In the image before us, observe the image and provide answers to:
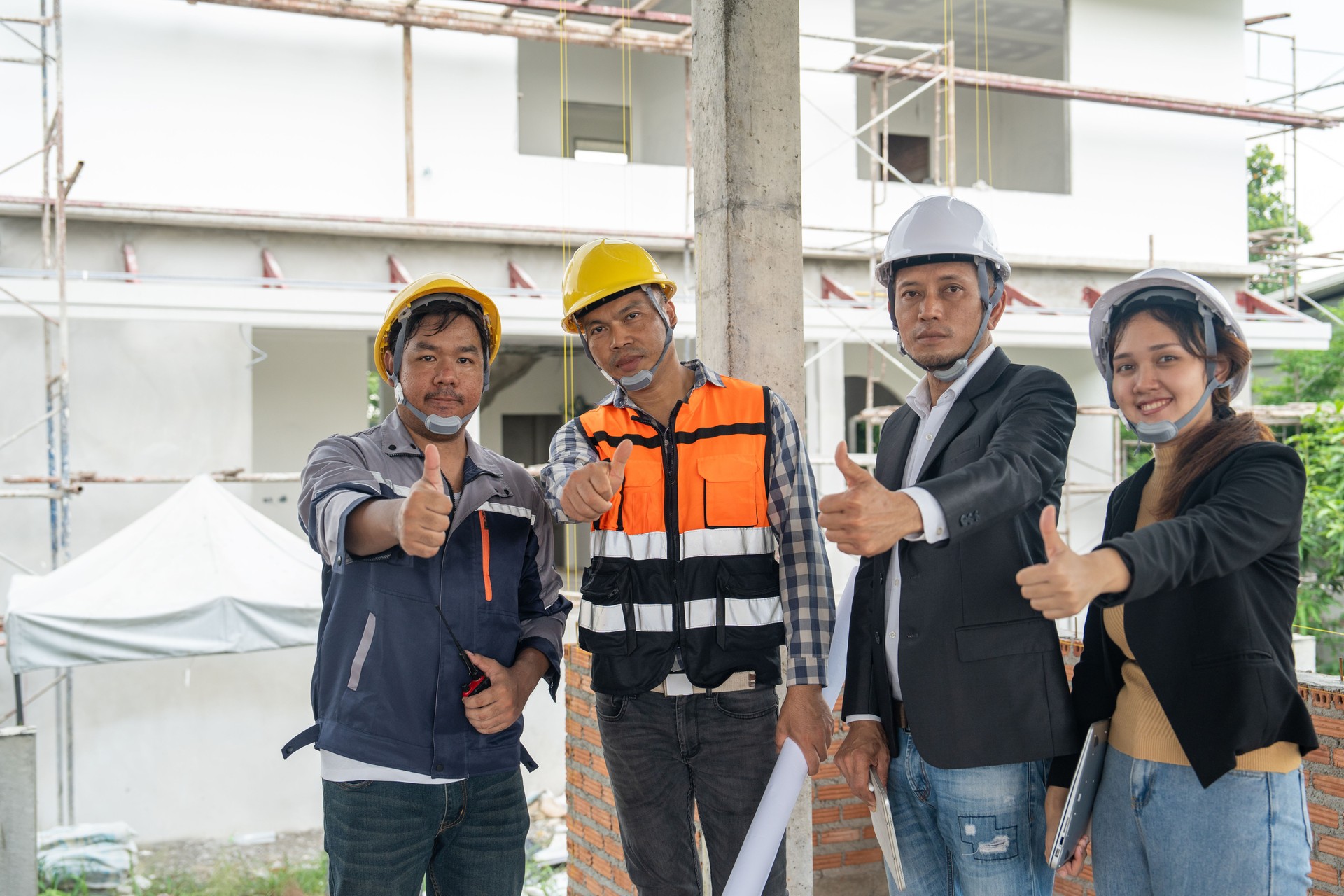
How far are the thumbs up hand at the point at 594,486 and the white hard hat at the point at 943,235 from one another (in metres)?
0.68

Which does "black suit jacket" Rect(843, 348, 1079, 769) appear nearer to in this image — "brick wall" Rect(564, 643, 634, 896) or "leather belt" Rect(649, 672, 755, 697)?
"leather belt" Rect(649, 672, 755, 697)

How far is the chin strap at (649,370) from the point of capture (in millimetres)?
2615

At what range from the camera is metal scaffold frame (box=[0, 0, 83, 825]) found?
9.73 m

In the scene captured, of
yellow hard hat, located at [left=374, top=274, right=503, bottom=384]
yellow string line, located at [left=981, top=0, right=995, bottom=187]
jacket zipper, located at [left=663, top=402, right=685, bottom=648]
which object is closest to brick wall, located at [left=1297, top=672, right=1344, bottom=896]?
jacket zipper, located at [left=663, top=402, right=685, bottom=648]

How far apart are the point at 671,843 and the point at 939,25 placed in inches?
659

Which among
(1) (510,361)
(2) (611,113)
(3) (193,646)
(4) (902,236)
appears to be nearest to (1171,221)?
(2) (611,113)

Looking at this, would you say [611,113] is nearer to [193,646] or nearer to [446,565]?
[193,646]

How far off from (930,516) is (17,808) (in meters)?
5.17

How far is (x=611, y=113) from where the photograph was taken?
16.7 metres

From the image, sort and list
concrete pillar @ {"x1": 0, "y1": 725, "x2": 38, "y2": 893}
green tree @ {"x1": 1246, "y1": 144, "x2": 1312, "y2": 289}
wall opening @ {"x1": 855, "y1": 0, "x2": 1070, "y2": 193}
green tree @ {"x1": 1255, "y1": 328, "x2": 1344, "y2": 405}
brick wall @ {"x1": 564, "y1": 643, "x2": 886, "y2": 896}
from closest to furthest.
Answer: brick wall @ {"x1": 564, "y1": 643, "x2": 886, "y2": 896} → concrete pillar @ {"x1": 0, "y1": 725, "x2": 38, "y2": 893} → wall opening @ {"x1": 855, "y1": 0, "x2": 1070, "y2": 193} → green tree @ {"x1": 1255, "y1": 328, "x2": 1344, "y2": 405} → green tree @ {"x1": 1246, "y1": 144, "x2": 1312, "y2": 289}

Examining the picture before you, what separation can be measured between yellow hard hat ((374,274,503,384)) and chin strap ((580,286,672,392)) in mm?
227

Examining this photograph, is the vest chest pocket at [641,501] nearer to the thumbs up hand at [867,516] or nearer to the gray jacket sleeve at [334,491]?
the gray jacket sleeve at [334,491]

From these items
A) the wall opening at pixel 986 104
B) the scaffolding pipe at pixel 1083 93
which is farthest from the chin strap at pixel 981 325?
the wall opening at pixel 986 104

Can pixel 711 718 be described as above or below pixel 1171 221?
below
